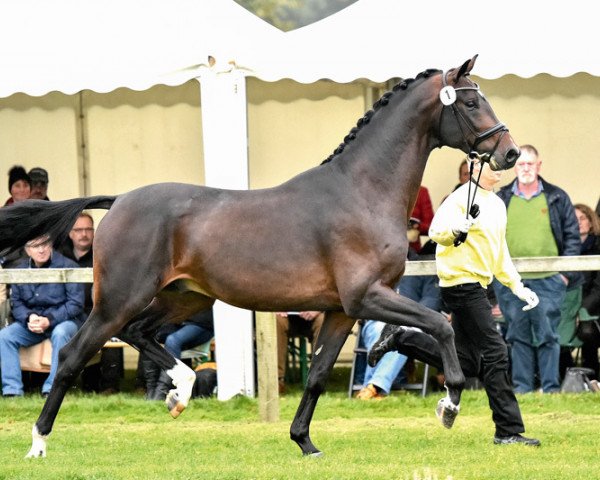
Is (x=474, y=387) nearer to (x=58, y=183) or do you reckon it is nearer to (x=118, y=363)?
(x=118, y=363)

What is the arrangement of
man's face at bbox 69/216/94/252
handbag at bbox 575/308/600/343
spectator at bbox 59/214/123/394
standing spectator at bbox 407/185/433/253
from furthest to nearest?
standing spectator at bbox 407/185/433/253, man's face at bbox 69/216/94/252, spectator at bbox 59/214/123/394, handbag at bbox 575/308/600/343

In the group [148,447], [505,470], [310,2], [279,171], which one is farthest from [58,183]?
[310,2]

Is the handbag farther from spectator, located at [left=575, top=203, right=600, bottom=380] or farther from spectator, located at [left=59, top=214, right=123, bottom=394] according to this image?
spectator, located at [left=59, top=214, right=123, bottom=394]

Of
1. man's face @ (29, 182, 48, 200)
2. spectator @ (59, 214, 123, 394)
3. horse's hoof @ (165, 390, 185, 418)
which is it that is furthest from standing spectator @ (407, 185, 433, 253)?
horse's hoof @ (165, 390, 185, 418)

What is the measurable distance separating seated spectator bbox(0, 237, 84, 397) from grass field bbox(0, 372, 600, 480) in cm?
38

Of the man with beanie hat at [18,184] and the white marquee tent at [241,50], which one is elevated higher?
the white marquee tent at [241,50]

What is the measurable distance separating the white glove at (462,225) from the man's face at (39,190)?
19.7ft

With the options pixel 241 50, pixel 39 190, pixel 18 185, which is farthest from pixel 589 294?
pixel 18 185

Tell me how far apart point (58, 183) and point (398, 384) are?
167 inches

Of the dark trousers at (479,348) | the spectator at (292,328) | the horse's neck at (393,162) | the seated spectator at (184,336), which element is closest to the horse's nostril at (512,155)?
the horse's neck at (393,162)

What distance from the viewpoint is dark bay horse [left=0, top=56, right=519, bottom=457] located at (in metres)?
7.39

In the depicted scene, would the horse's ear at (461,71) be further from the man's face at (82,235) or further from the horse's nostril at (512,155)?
the man's face at (82,235)

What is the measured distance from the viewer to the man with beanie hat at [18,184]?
40.9ft

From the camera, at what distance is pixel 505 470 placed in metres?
6.98
